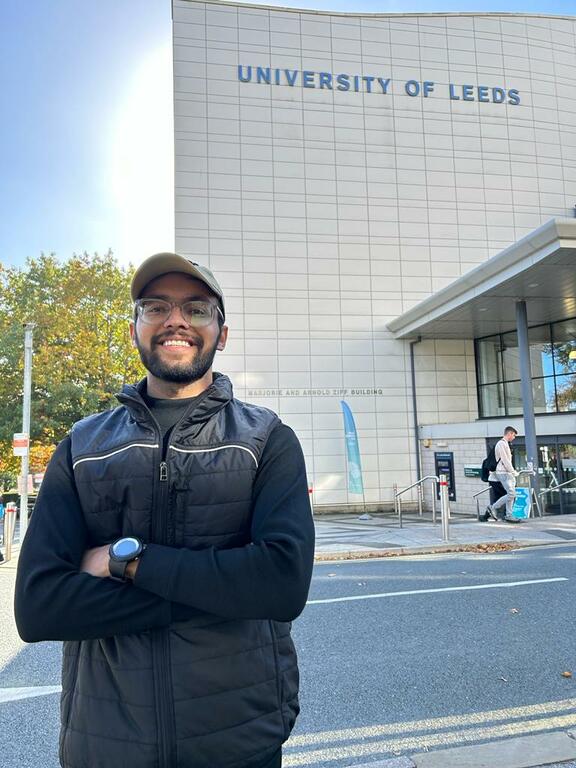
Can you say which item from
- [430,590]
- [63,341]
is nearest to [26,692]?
[430,590]

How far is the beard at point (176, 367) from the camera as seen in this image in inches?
67.1

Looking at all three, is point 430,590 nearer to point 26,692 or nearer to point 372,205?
point 26,692

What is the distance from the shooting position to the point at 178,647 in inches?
56.4

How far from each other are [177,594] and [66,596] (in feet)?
1.01

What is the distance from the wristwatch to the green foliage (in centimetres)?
2230

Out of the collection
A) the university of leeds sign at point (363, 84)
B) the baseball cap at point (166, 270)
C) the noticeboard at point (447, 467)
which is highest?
the university of leeds sign at point (363, 84)

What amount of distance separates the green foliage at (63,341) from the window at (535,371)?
15.4 meters

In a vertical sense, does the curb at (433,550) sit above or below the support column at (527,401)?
below

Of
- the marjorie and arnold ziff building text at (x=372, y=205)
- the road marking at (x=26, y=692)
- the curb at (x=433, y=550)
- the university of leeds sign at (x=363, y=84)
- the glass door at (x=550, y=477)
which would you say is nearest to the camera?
the road marking at (x=26, y=692)

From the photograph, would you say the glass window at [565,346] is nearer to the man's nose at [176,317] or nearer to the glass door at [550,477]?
the glass door at [550,477]

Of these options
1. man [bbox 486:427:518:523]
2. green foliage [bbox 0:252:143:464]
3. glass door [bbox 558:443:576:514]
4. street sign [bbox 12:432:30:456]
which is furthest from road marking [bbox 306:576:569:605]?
green foliage [bbox 0:252:143:464]

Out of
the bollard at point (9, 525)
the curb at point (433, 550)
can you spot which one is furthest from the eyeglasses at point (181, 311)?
the bollard at point (9, 525)

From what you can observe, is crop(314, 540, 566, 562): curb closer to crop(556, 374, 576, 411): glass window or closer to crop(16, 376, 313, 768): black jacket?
crop(16, 376, 313, 768): black jacket

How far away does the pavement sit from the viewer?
289 cm
